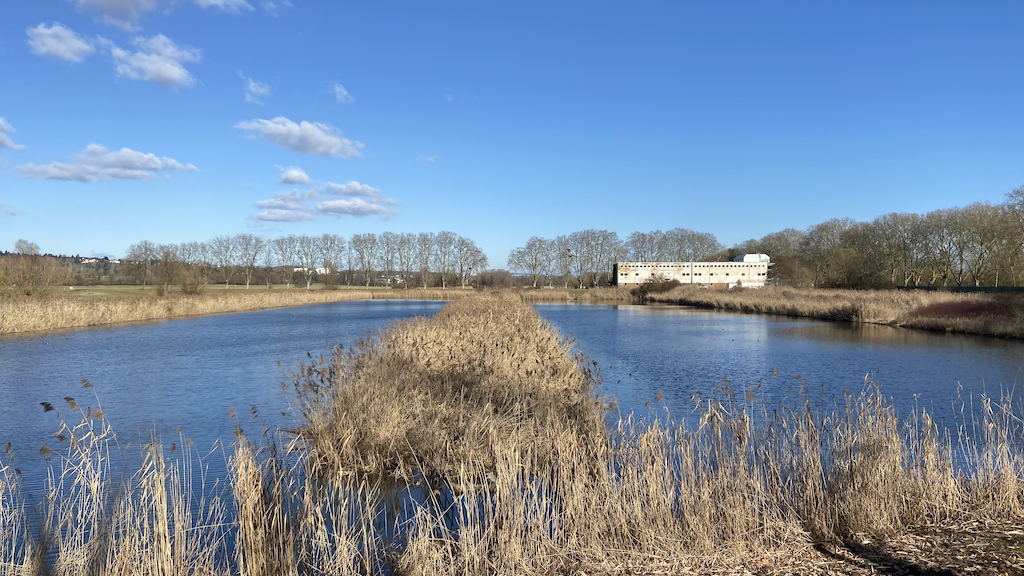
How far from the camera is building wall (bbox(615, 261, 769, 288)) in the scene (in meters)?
86.4

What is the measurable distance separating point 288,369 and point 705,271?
8246 centimetres

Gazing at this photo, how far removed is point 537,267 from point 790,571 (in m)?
95.1

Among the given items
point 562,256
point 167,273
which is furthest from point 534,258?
point 167,273

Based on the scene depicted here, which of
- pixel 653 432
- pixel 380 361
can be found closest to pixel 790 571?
pixel 653 432

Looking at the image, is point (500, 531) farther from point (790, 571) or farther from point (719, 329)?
point (719, 329)

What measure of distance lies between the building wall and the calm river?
6147 cm

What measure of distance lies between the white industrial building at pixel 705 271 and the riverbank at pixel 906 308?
4055cm

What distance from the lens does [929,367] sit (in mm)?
14867

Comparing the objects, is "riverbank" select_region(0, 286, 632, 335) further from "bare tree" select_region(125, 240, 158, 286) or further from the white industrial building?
the white industrial building

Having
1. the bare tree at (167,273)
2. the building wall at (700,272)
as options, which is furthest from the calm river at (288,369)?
the building wall at (700,272)

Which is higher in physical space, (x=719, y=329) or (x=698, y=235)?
(x=698, y=235)

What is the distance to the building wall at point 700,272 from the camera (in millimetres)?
86375

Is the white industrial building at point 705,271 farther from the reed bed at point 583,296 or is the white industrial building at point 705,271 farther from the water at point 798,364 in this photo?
the water at point 798,364

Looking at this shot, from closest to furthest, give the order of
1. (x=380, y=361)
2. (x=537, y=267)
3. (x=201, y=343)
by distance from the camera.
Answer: (x=380, y=361) → (x=201, y=343) → (x=537, y=267)
